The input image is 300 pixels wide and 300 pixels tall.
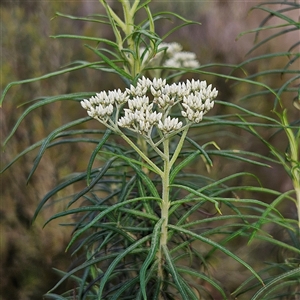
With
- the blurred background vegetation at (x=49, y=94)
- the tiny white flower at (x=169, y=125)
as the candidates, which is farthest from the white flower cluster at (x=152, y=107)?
the blurred background vegetation at (x=49, y=94)

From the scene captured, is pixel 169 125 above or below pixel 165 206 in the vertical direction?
above

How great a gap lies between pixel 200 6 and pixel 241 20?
15.1 inches

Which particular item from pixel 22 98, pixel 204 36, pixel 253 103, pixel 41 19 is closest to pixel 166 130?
pixel 22 98

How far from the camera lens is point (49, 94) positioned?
299 centimetres

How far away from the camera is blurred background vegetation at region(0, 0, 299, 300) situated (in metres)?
2.56

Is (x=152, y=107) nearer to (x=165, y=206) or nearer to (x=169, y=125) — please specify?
(x=169, y=125)

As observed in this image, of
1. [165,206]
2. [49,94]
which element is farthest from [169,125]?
[49,94]

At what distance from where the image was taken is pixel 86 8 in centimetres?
386

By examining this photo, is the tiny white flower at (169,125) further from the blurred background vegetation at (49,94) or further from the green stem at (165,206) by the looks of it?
the blurred background vegetation at (49,94)

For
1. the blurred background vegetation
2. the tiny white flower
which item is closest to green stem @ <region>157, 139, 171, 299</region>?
the tiny white flower

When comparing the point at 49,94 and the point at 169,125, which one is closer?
the point at 169,125

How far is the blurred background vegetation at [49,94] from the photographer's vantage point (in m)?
2.56

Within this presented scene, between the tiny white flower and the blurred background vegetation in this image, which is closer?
the tiny white flower

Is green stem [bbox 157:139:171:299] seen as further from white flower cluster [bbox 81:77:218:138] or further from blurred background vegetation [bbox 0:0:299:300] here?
blurred background vegetation [bbox 0:0:299:300]
